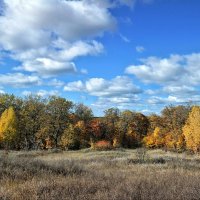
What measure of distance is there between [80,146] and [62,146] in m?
6.47

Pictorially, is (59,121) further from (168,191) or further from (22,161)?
(168,191)

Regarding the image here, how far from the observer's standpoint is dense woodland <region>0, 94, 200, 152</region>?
73.8 m

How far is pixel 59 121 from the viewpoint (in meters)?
79.1

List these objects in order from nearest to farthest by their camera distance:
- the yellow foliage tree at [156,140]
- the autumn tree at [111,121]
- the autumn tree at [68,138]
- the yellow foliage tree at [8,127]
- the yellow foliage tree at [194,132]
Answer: the yellow foliage tree at [194,132] < the yellow foliage tree at [8,127] < the autumn tree at [68,138] < the yellow foliage tree at [156,140] < the autumn tree at [111,121]

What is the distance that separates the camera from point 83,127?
89000mm

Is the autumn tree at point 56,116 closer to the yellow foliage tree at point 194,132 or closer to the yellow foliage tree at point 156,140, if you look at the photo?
the yellow foliage tree at point 156,140

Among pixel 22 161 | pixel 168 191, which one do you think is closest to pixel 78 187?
pixel 168 191

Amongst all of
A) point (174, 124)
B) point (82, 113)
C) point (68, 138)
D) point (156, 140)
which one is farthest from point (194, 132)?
point (82, 113)

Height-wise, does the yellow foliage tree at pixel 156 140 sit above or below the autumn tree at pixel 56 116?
below

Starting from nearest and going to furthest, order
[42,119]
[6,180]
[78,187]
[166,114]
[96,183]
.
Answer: [78,187], [96,183], [6,180], [42,119], [166,114]

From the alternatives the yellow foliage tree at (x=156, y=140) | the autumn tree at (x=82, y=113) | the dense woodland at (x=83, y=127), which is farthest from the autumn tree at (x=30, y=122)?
the yellow foliage tree at (x=156, y=140)

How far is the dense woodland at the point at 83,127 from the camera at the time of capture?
7381cm

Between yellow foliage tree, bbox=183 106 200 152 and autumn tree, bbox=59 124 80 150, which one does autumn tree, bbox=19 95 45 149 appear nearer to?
autumn tree, bbox=59 124 80 150

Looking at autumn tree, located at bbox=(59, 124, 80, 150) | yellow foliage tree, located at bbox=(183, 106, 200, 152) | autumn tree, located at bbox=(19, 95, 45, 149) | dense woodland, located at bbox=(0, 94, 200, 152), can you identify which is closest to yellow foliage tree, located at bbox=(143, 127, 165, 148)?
dense woodland, located at bbox=(0, 94, 200, 152)
